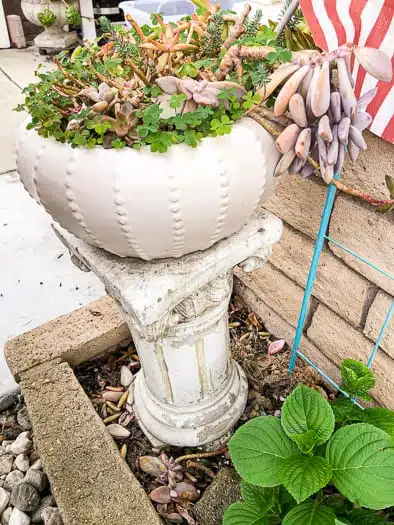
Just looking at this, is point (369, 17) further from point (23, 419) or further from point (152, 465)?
point (23, 419)

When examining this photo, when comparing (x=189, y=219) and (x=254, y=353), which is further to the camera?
(x=254, y=353)

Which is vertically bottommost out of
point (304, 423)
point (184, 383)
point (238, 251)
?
point (184, 383)

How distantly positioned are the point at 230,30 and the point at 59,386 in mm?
1109

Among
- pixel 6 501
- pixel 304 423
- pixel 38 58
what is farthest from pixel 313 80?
pixel 38 58

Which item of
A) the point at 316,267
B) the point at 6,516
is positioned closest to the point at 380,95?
the point at 316,267

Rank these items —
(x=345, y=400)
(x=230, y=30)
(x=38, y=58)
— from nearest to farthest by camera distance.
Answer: (x=230, y=30)
(x=345, y=400)
(x=38, y=58)

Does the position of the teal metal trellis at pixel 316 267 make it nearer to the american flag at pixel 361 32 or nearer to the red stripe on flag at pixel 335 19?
the american flag at pixel 361 32

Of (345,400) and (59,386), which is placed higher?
(345,400)

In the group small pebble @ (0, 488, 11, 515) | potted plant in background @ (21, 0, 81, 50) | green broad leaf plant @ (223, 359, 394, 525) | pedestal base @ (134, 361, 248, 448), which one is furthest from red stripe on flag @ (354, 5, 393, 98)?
potted plant in background @ (21, 0, 81, 50)

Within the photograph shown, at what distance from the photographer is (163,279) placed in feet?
2.99

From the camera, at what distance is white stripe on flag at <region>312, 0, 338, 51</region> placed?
98 centimetres

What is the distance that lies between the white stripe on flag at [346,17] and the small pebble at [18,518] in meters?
1.46

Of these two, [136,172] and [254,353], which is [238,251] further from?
[254,353]

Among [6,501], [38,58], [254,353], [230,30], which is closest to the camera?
[230,30]
